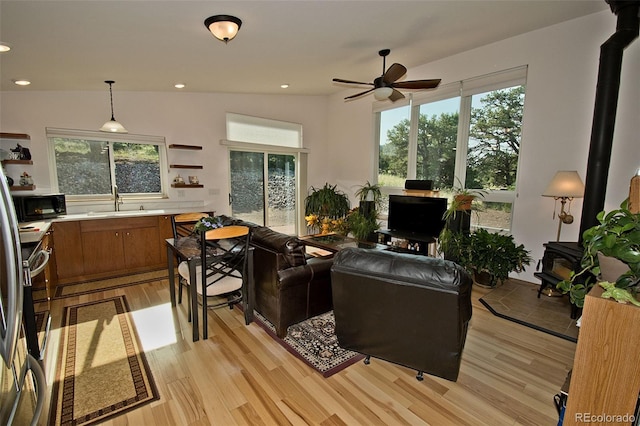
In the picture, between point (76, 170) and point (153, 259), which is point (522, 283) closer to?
point (153, 259)

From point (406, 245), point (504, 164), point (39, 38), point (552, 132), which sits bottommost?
point (406, 245)

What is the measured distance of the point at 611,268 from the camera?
1.26m

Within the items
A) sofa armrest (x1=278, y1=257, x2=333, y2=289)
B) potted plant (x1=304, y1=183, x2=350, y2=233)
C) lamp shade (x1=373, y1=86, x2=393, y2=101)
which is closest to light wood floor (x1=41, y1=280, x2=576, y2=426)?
sofa armrest (x1=278, y1=257, x2=333, y2=289)

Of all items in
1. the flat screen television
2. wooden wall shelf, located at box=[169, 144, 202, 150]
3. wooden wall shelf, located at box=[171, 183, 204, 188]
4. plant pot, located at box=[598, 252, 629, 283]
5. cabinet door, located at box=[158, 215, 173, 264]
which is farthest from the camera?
wooden wall shelf, located at box=[171, 183, 204, 188]

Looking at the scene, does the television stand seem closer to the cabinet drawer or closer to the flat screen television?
the flat screen television

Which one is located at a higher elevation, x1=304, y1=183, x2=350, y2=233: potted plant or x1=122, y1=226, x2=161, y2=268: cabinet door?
x1=304, y1=183, x2=350, y2=233: potted plant

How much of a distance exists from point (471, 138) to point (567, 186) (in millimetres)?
1551

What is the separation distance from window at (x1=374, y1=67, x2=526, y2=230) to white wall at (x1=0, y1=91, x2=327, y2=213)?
220 cm

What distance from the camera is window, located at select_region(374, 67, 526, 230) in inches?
162

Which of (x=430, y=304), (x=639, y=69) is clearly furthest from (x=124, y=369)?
(x=639, y=69)

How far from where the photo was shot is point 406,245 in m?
4.83

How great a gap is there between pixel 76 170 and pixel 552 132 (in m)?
6.54

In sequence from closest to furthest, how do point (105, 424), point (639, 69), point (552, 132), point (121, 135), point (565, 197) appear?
1. point (105, 424)
2. point (639, 69)
3. point (565, 197)
4. point (552, 132)
5. point (121, 135)

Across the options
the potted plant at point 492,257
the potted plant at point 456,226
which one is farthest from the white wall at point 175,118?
the potted plant at point 492,257
